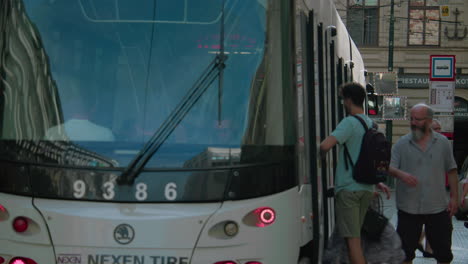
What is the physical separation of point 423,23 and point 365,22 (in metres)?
2.38

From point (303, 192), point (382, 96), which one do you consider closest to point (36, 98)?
point (303, 192)

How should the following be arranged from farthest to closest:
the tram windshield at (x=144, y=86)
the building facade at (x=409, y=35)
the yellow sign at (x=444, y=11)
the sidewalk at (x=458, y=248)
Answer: the building facade at (x=409, y=35) < the yellow sign at (x=444, y=11) < the sidewalk at (x=458, y=248) < the tram windshield at (x=144, y=86)

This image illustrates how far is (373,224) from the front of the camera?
6.63 m

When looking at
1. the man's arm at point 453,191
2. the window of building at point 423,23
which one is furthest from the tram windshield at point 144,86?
the window of building at point 423,23

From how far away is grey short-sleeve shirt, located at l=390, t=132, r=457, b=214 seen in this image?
719 centimetres

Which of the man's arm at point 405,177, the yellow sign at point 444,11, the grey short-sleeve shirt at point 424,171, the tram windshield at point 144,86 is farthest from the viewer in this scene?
the yellow sign at point 444,11

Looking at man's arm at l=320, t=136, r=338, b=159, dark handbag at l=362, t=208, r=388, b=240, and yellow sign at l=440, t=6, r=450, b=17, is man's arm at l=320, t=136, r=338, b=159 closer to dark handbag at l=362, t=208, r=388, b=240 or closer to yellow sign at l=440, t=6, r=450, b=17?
dark handbag at l=362, t=208, r=388, b=240

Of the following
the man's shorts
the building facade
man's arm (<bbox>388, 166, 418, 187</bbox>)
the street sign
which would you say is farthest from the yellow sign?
man's arm (<bbox>388, 166, 418, 187</bbox>)

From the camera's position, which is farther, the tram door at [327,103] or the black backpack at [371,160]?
the tram door at [327,103]

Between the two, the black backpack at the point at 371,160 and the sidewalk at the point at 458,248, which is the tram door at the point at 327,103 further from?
the sidewalk at the point at 458,248

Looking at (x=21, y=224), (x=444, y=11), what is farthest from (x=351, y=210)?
(x=444, y=11)

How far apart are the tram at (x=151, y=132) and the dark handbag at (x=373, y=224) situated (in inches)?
48.8

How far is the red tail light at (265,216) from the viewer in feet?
16.6

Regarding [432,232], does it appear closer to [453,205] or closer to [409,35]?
[453,205]
